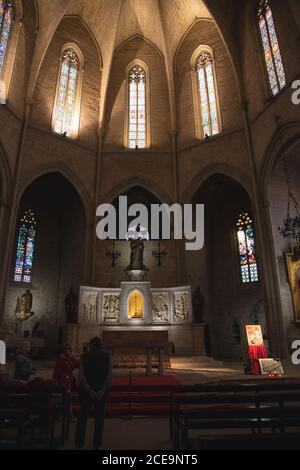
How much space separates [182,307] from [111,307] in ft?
10.6

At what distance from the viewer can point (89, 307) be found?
47.2 ft

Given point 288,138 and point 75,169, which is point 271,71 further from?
point 75,169

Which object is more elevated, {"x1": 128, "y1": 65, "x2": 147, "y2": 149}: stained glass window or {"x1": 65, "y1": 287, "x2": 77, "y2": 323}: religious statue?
{"x1": 128, "y1": 65, "x2": 147, "y2": 149}: stained glass window

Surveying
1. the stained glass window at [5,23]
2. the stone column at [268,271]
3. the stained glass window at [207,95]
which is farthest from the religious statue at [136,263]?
the stained glass window at [5,23]

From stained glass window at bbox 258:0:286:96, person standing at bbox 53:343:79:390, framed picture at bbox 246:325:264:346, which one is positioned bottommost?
person standing at bbox 53:343:79:390

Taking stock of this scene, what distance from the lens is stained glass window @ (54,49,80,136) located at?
17016 millimetres

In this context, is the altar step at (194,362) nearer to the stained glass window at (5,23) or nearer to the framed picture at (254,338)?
the framed picture at (254,338)

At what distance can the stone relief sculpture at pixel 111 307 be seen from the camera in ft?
48.0

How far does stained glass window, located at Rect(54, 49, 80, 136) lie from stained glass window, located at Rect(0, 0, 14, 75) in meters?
3.21

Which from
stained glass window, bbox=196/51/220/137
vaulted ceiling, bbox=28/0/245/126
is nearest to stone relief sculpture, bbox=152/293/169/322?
stained glass window, bbox=196/51/220/137

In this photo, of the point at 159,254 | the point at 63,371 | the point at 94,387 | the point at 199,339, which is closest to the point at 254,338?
the point at 199,339

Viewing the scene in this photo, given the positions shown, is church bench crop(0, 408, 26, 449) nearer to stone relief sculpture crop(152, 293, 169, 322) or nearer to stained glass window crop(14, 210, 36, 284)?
stone relief sculpture crop(152, 293, 169, 322)

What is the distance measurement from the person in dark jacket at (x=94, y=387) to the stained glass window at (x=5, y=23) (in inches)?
583

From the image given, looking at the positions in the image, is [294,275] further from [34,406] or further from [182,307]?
[34,406]
